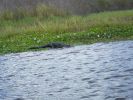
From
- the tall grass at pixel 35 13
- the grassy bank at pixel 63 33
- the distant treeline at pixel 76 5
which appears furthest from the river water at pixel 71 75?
→ the distant treeline at pixel 76 5

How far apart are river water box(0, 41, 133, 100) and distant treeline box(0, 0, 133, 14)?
1846cm

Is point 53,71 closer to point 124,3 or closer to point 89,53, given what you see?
point 89,53

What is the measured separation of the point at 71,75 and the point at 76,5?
29302mm

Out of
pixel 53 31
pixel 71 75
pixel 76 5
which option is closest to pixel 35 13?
pixel 76 5

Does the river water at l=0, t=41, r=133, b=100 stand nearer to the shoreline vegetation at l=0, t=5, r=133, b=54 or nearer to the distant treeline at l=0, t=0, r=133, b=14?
the shoreline vegetation at l=0, t=5, r=133, b=54

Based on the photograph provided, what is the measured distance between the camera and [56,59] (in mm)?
19969

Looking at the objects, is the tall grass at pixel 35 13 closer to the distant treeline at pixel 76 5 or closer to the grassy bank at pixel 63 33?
the distant treeline at pixel 76 5

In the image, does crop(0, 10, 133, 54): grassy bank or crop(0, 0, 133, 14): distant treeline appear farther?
crop(0, 0, 133, 14): distant treeline

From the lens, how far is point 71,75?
15422 mm

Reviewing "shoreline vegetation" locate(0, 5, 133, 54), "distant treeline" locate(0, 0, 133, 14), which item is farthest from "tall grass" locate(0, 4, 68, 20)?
"distant treeline" locate(0, 0, 133, 14)

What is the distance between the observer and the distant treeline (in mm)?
40625

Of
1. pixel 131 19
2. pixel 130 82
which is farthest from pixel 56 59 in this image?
pixel 131 19

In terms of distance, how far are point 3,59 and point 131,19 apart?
14.9 meters

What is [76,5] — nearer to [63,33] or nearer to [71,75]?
[63,33]
